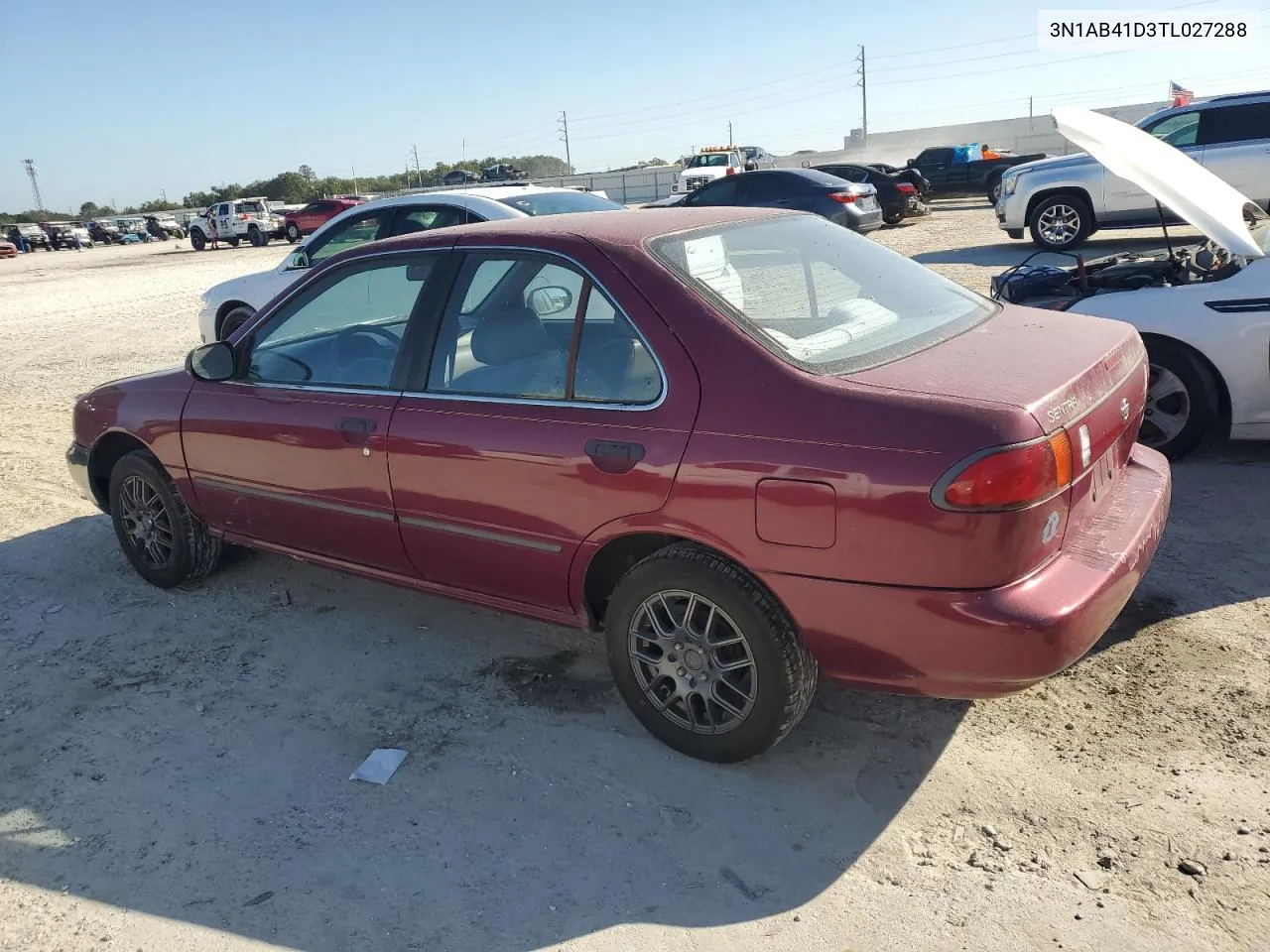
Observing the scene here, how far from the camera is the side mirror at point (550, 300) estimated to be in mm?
3420

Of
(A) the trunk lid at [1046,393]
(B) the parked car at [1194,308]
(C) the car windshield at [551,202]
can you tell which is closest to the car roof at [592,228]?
(A) the trunk lid at [1046,393]

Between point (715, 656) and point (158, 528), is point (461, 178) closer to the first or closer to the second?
point (158, 528)

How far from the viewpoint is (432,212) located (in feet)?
27.1

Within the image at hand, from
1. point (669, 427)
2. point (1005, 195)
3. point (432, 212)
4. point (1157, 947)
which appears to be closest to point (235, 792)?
point (669, 427)

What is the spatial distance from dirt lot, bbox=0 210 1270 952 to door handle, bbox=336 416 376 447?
0.95 m

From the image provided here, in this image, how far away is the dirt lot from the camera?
2.56m

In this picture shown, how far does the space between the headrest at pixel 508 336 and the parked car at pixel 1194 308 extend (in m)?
3.09

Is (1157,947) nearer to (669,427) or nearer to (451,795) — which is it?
(669,427)

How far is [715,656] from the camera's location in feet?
9.97

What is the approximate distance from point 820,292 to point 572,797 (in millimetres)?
1840

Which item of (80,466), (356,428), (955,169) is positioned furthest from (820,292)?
(955,169)

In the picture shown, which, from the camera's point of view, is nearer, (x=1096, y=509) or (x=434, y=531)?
(x=1096, y=509)

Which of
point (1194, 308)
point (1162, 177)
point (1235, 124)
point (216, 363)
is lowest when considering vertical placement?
point (1194, 308)

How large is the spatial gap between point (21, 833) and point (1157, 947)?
10.6ft
